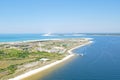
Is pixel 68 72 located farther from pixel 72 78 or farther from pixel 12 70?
pixel 12 70

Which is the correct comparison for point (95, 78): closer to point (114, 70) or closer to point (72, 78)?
point (72, 78)

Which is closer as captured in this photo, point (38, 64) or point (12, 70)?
point (12, 70)

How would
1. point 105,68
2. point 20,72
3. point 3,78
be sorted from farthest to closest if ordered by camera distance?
point 105,68 < point 20,72 < point 3,78

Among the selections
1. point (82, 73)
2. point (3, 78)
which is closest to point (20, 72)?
point (3, 78)

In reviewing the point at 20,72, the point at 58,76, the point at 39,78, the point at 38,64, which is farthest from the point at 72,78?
the point at 38,64

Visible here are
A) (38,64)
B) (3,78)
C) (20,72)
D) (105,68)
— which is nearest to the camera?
(3,78)

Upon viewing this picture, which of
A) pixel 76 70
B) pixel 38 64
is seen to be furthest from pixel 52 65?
pixel 76 70

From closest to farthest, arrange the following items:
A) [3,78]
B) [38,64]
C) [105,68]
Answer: [3,78], [105,68], [38,64]

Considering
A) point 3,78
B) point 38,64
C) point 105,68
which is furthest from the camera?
point 38,64

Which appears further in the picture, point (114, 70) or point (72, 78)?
point (114, 70)
